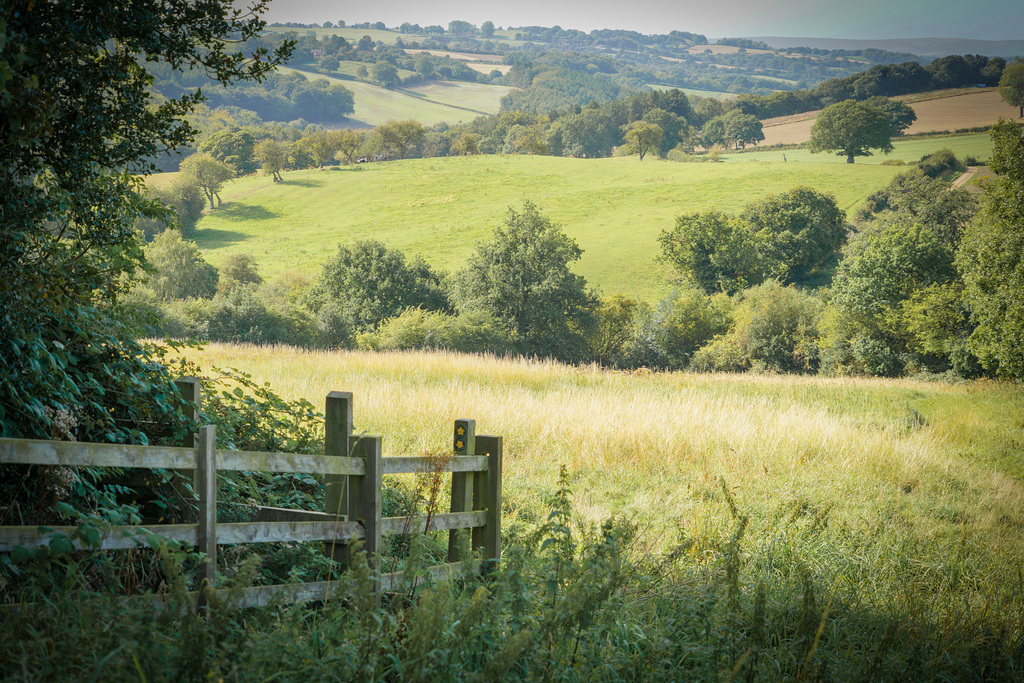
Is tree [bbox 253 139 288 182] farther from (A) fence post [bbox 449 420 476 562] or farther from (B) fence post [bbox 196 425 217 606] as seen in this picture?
(B) fence post [bbox 196 425 217 606]

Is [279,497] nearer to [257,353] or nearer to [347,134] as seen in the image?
[257,353]

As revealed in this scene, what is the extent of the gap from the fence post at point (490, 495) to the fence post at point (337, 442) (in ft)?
3.57

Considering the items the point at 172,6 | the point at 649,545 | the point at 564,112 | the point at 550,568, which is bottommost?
the point at 649,545

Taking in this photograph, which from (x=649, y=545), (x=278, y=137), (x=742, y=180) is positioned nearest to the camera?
(x=649, y=545)

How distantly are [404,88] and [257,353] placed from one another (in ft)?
573

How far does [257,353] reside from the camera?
20172mm

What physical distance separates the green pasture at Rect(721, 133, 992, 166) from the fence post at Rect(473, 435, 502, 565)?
91839 mm

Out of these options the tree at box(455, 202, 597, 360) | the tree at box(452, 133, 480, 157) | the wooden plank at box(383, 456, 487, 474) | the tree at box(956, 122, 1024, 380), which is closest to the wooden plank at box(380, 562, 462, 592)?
the wooden plank at box(383, 456, 487, 474)

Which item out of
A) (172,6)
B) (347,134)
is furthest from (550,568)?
(347,134)

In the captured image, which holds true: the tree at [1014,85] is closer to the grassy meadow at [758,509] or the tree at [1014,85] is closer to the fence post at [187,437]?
the grassy meadow at [758,509]

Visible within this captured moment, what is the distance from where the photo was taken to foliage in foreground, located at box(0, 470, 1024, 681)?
90.4 inches

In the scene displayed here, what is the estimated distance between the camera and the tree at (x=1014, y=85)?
88.7m

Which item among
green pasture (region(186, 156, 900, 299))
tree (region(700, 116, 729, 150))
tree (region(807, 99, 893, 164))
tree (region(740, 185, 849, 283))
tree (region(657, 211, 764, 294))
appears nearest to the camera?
tree (region(657, 211, 764, 294))

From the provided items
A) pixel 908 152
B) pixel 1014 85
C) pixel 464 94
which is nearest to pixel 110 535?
pixel 908 152
